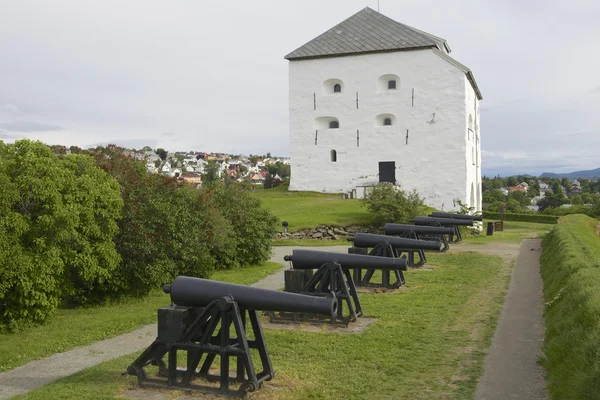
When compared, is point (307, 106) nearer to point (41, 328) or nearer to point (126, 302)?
point (126, 302)

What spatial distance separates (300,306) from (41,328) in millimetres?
5519

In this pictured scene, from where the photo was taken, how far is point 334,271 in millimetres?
9234

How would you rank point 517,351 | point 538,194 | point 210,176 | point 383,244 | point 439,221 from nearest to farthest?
point 517,351 → point 383,244 → point 439,221 → point 210,176 → point 538,194

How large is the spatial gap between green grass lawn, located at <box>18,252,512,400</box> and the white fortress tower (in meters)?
23.7

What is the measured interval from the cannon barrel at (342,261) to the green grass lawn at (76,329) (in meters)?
2.54

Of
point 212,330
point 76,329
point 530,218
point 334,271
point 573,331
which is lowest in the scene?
point 76,329

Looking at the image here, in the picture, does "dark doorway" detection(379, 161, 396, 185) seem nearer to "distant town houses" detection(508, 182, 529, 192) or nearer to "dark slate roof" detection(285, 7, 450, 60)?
"dark slate roof" detection(285, 7, 450, 60)

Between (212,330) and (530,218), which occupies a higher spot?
(212,330)

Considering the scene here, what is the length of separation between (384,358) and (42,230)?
5643 millimetres

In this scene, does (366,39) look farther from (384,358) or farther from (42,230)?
(384,358)

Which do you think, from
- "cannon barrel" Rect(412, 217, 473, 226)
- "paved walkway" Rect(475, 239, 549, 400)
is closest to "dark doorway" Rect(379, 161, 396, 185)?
"cannon barrel" Rect(412, 217, 473, 226)

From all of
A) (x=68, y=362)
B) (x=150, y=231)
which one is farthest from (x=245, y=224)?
(x=68, y=362)

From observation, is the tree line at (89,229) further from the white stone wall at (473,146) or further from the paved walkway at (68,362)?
the white stone wall at (473,146)

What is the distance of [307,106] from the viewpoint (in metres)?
36.2
